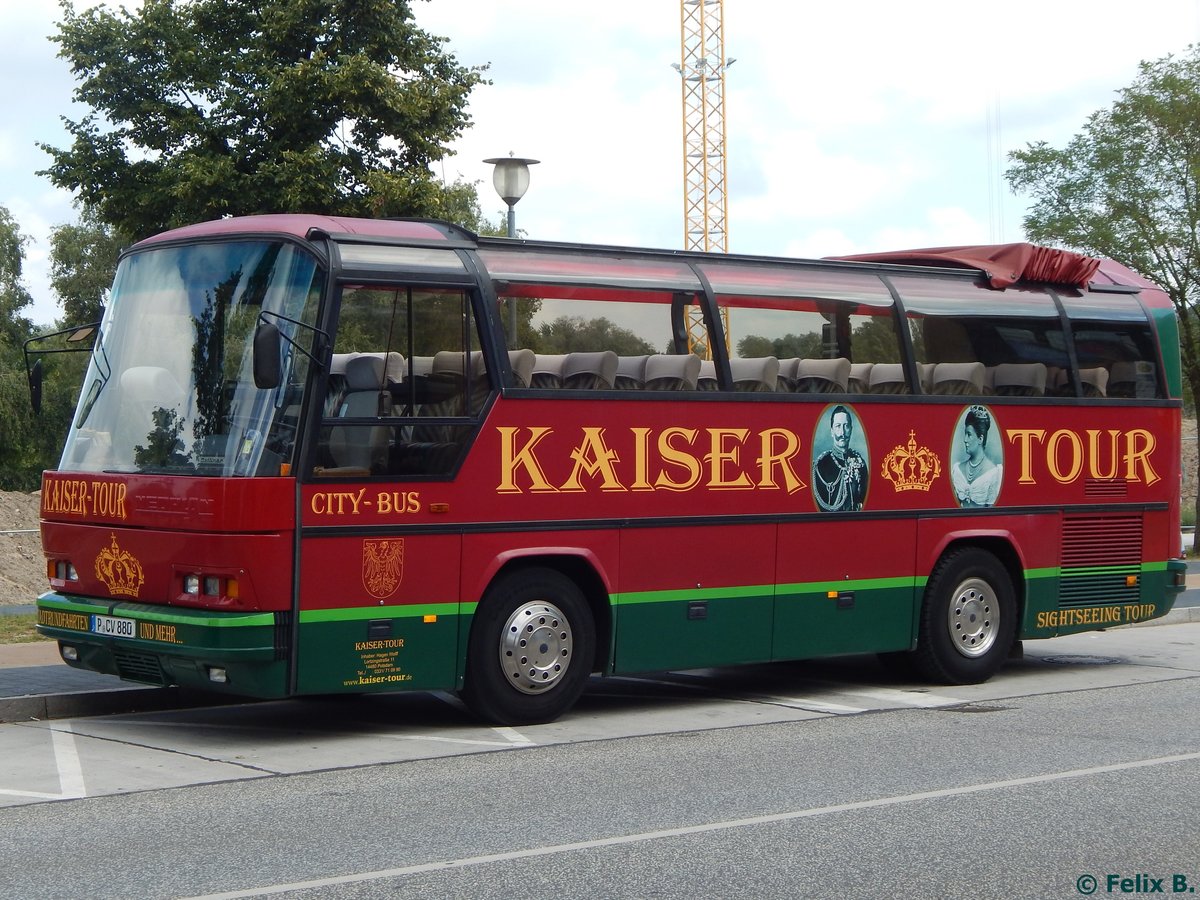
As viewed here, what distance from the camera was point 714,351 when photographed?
12.2 m

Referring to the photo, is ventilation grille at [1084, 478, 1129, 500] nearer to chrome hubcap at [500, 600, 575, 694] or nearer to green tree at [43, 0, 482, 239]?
chrome hubcap at [500, 600, 575, 694]

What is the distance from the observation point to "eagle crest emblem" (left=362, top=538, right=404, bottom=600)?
10273 millimetres

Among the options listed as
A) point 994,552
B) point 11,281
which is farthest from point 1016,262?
point 11,281

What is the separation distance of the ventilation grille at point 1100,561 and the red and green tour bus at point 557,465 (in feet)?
0.11

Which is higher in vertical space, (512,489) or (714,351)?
(714,351)

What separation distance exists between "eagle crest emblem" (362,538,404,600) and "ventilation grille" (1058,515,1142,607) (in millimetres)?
6448

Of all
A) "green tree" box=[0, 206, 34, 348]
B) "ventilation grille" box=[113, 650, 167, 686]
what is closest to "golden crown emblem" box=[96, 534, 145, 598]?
"ventilation grille" box=[113, 650, 167, 686]

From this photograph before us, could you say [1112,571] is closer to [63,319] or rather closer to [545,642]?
[545,642]

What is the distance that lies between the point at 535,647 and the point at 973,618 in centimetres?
436

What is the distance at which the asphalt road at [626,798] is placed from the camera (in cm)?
686

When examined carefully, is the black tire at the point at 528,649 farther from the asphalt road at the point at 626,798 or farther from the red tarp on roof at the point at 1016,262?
the red tarp on roof at the point at 1016,262

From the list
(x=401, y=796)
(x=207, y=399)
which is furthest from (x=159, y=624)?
(x=401, y=796)

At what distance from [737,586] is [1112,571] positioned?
424 cm

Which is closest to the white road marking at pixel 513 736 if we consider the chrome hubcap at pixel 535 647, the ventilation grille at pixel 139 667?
the chrome hubcap at pixel 535 647
